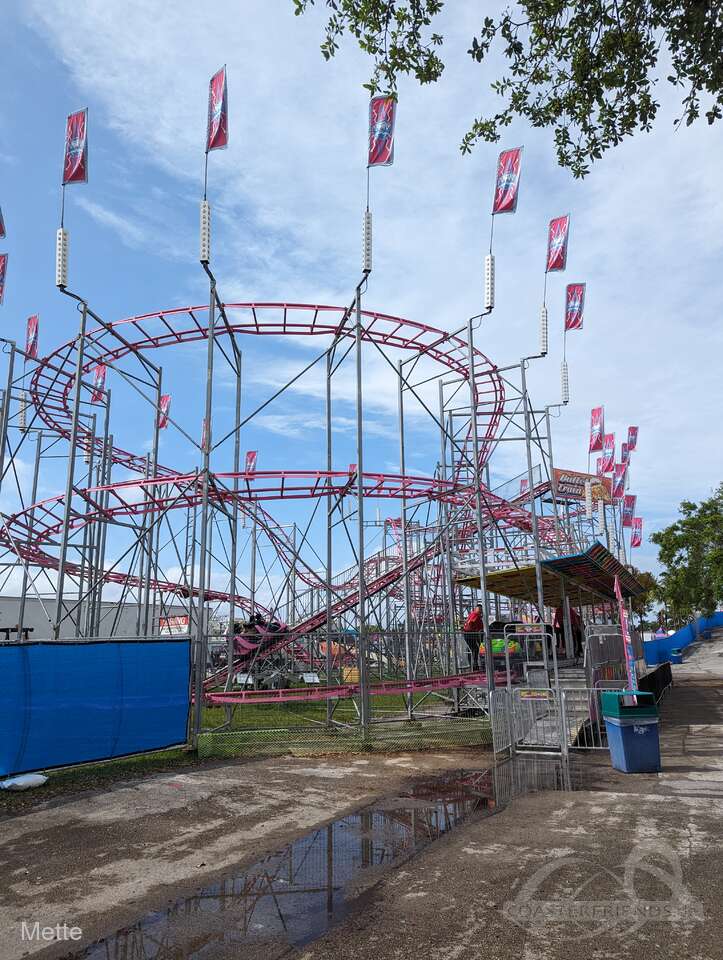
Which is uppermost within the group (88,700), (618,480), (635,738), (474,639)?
(618,480)

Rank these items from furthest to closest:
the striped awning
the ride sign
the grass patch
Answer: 1. the ride sign
2. the striped awning
3. the grass patch

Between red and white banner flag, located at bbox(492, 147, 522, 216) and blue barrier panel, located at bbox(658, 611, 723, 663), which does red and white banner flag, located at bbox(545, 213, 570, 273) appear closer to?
red and white banner flag, located at bbox(492, 147, 522, 216)

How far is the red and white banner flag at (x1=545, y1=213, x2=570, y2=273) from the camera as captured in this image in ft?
69.5

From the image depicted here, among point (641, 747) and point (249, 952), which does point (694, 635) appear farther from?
point (249, 952)

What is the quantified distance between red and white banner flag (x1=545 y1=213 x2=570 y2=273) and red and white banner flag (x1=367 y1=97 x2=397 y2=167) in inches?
307

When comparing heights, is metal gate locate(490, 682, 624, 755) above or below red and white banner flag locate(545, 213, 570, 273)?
below

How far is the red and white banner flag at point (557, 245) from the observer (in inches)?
834

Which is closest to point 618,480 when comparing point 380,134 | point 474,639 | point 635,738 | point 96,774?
point 474,639

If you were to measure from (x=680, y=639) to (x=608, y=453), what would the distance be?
1925 cm

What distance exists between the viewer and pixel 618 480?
45.4 meters

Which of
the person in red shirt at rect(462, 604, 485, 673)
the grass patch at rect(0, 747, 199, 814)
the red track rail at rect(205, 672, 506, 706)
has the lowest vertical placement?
the grass patch at rect(0, 747, 199, 814)

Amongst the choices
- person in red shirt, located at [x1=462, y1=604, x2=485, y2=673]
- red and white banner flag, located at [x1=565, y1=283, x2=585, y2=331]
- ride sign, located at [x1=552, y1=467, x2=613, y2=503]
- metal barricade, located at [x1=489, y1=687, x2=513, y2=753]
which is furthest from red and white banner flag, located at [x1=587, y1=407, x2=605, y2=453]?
metal barricade, located at [x1=489, y1=687, x2=513, y2=753]

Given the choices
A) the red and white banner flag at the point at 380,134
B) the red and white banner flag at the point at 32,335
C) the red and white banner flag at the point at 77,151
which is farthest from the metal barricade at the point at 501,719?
the red and white banner flag at the point at 32,335

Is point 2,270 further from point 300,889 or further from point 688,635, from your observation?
point 688,635
